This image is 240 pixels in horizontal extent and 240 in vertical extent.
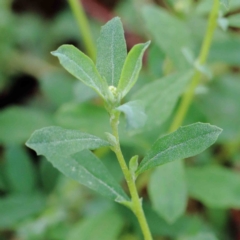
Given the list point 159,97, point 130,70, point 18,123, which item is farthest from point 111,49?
point 18,123

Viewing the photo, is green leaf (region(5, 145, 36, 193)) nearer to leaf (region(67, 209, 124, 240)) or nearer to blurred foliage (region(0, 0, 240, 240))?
blurred foliage (region(0, 0, 240, 240))

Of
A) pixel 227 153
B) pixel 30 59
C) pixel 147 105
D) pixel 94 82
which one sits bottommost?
pixel 227 153

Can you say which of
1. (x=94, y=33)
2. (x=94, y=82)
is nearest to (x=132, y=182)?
(x=94, y=82)

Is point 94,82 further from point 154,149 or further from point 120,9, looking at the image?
point 120,9

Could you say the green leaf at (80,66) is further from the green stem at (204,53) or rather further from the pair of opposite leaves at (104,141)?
the green stem at (204,53)

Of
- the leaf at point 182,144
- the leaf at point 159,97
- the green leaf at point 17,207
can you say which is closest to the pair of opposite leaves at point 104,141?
the leaf at point 182,144

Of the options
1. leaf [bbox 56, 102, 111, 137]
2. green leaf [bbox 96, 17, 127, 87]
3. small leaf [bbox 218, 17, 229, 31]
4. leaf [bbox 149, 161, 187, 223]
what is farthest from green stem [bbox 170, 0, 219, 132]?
green leaf [bbox 96, 17, 127, 87]
